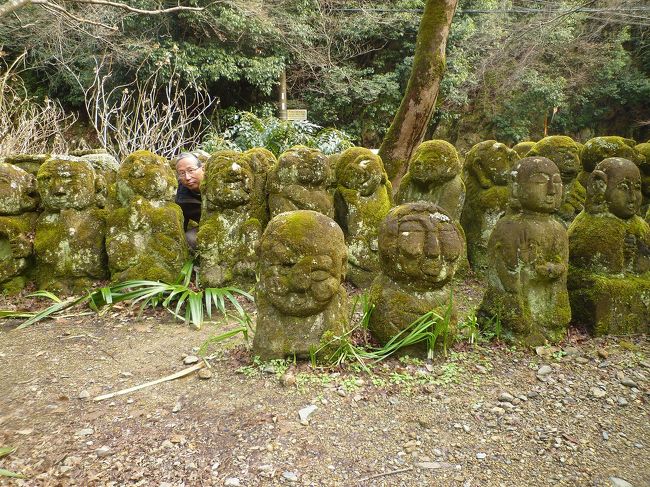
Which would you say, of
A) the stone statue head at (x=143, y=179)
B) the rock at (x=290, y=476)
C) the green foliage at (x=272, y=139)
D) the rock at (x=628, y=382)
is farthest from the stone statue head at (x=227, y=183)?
the green foliage at (x=272, y=139)

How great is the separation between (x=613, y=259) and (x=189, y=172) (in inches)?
186

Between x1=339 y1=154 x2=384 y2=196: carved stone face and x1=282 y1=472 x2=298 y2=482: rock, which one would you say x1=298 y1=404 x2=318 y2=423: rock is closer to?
x1=282 y1=472 x2=298 y2=482: rock

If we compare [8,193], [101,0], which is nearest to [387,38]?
[8,193]

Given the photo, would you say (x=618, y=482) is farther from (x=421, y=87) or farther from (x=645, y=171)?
(x=421, y=87)

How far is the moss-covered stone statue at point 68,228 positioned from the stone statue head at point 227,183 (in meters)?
1.30

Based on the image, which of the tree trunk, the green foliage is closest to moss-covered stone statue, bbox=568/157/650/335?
the tree trunk

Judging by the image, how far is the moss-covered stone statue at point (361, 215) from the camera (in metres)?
5.56

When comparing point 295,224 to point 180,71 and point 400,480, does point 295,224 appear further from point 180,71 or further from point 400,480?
point 180,71

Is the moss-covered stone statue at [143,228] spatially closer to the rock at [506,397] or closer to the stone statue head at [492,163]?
the rock at [506,397]

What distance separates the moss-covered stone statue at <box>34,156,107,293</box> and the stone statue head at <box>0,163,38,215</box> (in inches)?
10.0

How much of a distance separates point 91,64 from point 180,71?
2969 mm

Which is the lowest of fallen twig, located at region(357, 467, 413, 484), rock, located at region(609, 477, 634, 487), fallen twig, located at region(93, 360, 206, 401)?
rock, located at region(609, 477, 634, 487)

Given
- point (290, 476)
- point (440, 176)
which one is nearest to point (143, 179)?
point (440, 176)

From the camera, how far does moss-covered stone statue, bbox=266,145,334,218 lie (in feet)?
17.0
